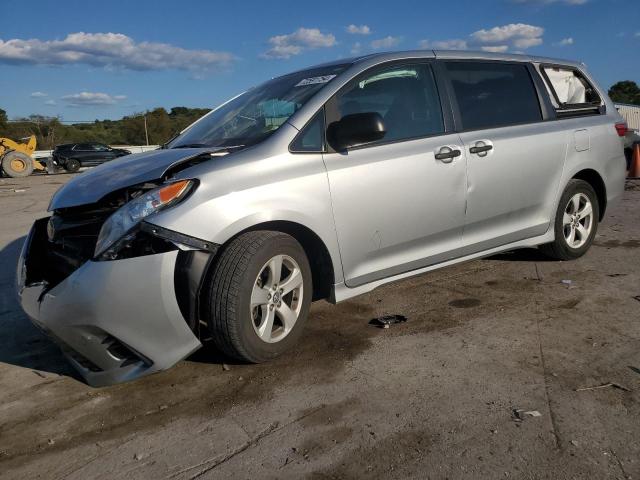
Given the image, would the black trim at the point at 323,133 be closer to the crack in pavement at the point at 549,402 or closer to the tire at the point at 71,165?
the crack in pavement at the point at 549,402

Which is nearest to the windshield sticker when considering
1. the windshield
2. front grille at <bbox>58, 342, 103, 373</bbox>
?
the windshield

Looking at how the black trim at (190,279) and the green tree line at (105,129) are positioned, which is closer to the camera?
the black trim at (190,279)

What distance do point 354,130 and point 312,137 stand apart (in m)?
0.26

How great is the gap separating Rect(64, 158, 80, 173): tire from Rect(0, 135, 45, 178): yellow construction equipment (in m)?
1.71

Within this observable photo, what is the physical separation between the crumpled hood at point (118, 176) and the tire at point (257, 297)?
2.07 ft

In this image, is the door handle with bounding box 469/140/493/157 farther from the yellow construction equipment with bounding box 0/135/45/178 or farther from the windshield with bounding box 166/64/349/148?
the yellow construction equipment with bounding box 0/135/45/178

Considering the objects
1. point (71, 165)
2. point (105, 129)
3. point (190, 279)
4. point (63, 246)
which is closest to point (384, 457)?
point (190, 279)

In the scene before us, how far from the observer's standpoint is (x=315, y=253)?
3469mm

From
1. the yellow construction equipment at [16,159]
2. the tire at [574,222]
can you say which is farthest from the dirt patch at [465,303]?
the yellow construction equipment at [16,159]

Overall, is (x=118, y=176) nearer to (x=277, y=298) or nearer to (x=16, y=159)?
(x=277, y=298)

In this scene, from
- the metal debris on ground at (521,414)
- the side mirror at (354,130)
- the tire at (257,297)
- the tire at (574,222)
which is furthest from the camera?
the tire at (574,222)

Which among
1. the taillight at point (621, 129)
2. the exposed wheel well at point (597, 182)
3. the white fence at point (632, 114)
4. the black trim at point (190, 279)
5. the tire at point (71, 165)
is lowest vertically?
the white fence at point (632, 114)

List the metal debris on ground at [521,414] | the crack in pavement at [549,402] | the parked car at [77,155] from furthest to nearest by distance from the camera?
the parked car at [77,155] → the metal debris on ground at [521,414] → the crack in pavement at [549,402]

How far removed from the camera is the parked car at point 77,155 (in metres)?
27.0
